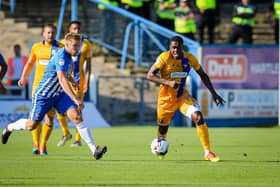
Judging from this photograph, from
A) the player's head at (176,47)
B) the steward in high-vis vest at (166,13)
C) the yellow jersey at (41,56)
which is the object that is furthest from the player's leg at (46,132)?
the steward in high-vis vest at (166,13)

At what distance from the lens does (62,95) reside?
15.6 meters

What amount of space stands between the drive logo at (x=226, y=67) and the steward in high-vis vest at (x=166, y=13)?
2.64 metres

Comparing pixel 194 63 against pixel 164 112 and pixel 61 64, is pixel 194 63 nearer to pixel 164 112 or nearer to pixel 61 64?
pixel 164 112

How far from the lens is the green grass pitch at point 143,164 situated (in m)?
12.4

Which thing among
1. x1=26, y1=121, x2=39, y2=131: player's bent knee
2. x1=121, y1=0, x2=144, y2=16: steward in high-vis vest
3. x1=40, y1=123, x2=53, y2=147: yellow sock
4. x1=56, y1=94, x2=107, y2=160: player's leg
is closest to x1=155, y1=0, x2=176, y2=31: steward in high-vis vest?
x1=121, y1=0, x2=144, y2=16: steward in high-vis vest

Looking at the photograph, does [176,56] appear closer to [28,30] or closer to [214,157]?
[214,157]

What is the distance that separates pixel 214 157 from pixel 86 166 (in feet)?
7.01

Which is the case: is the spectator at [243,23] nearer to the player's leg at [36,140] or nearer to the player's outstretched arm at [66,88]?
the player's leg at [36,140]

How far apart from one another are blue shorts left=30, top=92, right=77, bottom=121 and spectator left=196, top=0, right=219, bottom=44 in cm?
1404

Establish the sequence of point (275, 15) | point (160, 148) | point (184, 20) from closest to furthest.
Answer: point (160, 148) < point (184, 20) < point (275, 15)

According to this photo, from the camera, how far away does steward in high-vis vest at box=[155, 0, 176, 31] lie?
2956cm

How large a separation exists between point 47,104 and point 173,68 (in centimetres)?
214

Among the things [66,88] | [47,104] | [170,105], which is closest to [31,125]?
[47,104]

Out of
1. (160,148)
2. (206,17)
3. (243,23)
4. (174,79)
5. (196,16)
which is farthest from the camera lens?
(196,16)
